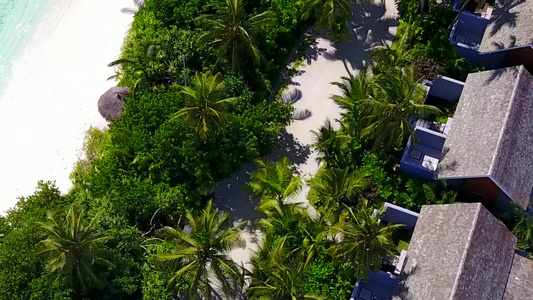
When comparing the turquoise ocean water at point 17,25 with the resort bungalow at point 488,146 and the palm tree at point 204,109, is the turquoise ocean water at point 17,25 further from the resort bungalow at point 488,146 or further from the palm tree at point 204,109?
the resort bungalow at point 488,146

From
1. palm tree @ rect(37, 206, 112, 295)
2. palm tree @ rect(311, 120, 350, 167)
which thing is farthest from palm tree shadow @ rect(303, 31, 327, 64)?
palm tree @ rect(37, 206, 112, 295)

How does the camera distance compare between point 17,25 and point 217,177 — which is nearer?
point 217,177

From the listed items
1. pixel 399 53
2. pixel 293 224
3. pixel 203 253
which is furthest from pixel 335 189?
pixel 399 53

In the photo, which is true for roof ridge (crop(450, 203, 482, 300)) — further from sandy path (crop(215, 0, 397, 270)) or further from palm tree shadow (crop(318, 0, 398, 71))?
palm tree shadow (crop(318, 0, 398, 71))

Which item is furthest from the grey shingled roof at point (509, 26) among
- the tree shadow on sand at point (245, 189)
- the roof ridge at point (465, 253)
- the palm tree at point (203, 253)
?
the palm tree at point (203, 253)

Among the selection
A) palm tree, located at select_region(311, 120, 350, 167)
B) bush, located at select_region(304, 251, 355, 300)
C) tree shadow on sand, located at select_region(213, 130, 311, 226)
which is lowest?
bush, located at select_region(304, 251, 355, 300)

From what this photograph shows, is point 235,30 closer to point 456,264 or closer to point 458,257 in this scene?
point 458,257

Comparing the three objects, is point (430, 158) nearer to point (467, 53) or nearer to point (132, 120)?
point (467, 53)
